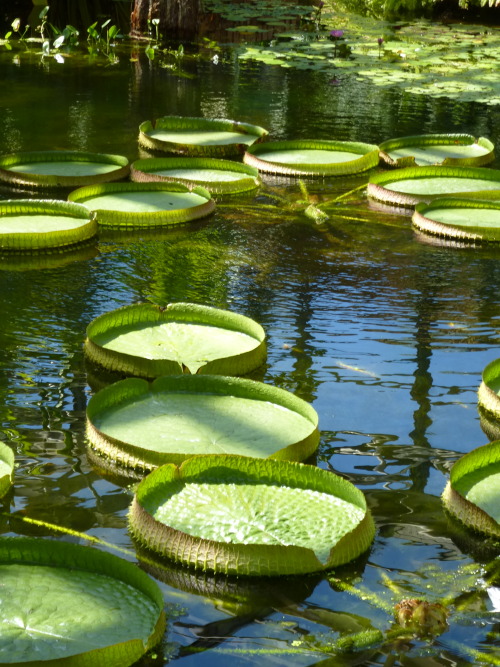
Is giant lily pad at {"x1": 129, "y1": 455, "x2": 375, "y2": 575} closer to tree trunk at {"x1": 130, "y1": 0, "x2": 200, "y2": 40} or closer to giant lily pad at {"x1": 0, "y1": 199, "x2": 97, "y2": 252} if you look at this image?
giant lily pad at {"x1": 0, "y1": 199, "x2": 97, "y2": 252}

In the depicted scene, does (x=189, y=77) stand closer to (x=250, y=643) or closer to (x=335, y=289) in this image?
(x=335, y=289)

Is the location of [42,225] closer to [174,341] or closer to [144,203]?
[144,203]

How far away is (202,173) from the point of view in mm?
5176

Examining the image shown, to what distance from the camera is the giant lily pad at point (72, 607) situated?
1714mm

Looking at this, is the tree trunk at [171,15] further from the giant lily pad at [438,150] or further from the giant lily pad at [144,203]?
the giant lily pad at [144,203]

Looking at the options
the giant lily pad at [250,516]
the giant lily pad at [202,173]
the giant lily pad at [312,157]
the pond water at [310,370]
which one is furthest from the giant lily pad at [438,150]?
the giant lily pad at [250,516]

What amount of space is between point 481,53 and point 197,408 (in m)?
7.71

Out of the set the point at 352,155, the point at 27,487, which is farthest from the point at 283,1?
the point at 27,487

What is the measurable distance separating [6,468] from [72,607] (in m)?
0.62

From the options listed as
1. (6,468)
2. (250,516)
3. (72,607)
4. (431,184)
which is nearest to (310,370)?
(250,516)

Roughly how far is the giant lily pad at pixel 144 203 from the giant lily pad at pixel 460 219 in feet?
3.36

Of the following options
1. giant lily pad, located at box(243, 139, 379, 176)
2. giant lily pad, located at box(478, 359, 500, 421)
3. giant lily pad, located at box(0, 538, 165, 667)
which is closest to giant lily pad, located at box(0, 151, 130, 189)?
giant lily pad, located at box(243, 139, 379, 176)

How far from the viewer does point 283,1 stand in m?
13.4

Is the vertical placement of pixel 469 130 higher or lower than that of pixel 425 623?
higher
